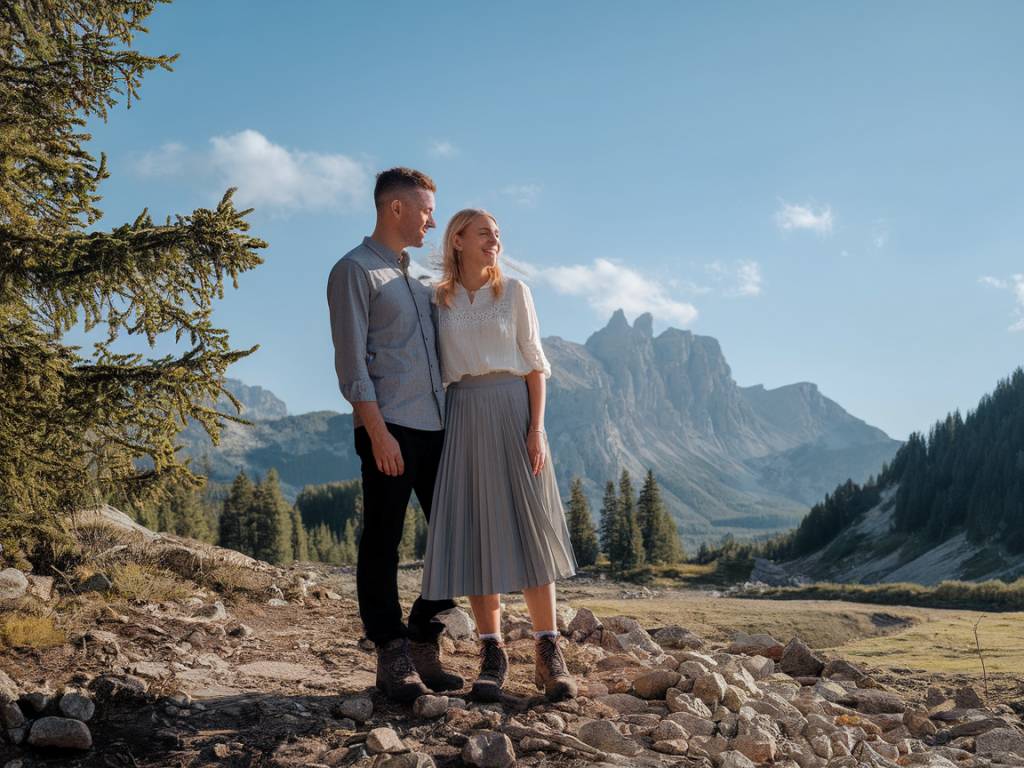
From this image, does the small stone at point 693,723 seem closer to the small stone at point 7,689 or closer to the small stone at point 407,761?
the small stone at point 407,761

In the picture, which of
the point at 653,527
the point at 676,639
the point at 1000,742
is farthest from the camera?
the point at 653,527

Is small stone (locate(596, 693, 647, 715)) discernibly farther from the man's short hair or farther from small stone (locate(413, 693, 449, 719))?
the man's short hair

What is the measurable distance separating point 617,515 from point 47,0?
6269 centimetres

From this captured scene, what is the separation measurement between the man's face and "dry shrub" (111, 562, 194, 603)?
14.7 feet

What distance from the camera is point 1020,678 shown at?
8.23 metres

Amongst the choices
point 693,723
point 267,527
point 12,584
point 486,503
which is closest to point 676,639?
point 693,723

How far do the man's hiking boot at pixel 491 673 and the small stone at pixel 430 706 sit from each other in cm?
30

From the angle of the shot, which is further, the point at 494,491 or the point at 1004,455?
the point at 1004,455

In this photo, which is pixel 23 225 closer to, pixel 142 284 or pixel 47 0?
pixel 142 284

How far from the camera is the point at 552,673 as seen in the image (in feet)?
16.6

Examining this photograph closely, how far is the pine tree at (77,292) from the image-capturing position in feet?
21.3

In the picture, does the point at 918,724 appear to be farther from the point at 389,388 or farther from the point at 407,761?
the point at 389,388

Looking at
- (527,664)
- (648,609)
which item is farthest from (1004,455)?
(527,664)

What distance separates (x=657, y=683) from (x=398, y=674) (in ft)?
6.05
